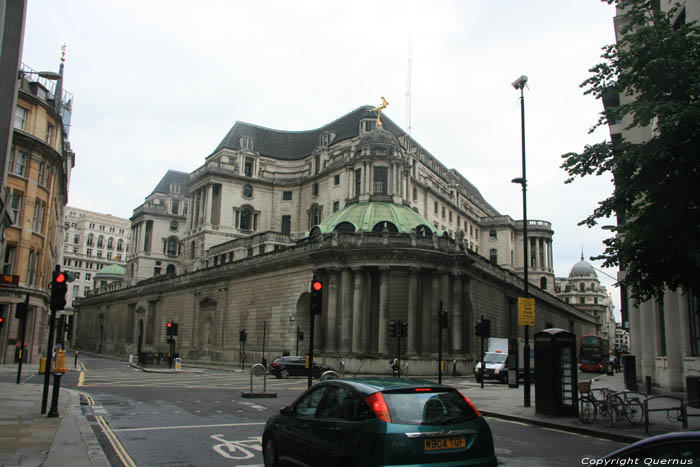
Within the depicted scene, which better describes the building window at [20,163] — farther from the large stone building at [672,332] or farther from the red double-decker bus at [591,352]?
the red double-decker bus at [591,352]

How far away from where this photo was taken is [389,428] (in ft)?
20.3

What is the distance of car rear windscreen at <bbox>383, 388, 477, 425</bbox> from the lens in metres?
6.45

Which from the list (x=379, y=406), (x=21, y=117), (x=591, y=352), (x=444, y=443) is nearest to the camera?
(x=444, y=443)

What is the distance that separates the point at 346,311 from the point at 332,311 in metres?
1.30

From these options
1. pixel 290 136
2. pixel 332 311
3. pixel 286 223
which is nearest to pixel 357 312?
pixel 332 311

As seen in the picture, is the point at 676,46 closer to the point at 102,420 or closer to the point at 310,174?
the point at 102,420

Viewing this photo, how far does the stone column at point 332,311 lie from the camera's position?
41.3 meters

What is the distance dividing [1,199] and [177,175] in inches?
3360

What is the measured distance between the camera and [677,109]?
12.9m

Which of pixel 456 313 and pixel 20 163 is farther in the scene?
pixel 456 313

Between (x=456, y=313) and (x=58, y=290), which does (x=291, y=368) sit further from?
(x=58, y=290)

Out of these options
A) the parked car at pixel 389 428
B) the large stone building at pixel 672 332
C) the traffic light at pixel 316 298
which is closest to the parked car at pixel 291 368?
the large stone building at pixel 672 332

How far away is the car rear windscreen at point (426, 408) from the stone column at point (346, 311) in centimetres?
3399

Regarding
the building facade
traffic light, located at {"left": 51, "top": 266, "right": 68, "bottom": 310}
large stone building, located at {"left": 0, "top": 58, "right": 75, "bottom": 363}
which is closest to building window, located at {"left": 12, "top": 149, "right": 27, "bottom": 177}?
large stone building, located at {"left": 0, "top": 58, "right": 75, "bottom": 363}
